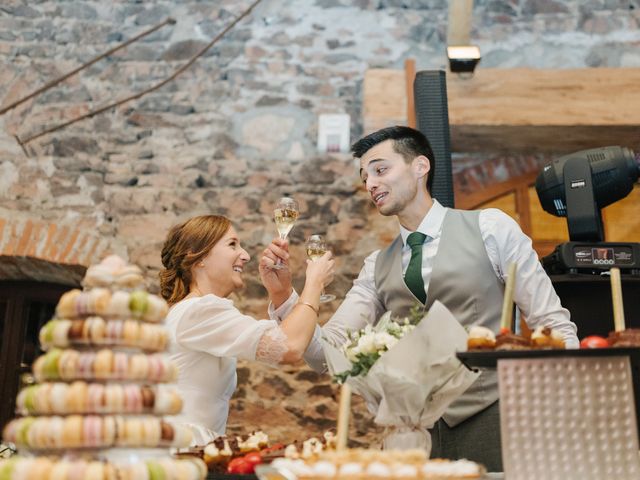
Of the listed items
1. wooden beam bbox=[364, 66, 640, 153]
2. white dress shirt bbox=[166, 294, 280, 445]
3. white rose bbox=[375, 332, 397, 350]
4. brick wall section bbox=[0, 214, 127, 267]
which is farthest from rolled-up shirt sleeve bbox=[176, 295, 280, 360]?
wooden beam bbox=[364, 66, 640, 153]

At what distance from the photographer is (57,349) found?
1.11 metres

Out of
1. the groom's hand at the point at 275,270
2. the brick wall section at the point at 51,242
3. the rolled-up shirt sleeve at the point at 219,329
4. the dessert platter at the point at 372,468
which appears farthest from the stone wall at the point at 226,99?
the dessert platter at the point at 372,468

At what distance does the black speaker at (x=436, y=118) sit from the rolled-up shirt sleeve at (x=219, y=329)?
1.67 meters

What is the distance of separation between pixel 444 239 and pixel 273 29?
116 inches

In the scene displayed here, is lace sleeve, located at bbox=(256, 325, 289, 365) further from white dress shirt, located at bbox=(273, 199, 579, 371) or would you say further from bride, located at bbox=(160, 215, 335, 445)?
white dress shirt, located at bbox=(273, 199, 579, 371)

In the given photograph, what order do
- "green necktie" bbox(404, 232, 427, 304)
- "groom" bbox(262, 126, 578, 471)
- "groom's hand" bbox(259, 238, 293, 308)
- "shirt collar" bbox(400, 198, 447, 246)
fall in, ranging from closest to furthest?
1. "groom" bbox(262, 126, 578, 471)
2. "green necktie" bbox(404, 232, 427, 304)
3. "shirt collar" bbox(400, 198, 447, 246)
4. "groom's hand" bbox(259, 238, 293, 308)

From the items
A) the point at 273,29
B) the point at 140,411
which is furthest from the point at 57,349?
the point at 273,29

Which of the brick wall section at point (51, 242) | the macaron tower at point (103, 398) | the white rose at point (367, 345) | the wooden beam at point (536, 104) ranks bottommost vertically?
the macaron tower at point (103, 398)

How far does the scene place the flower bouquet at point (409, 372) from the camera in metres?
1.44

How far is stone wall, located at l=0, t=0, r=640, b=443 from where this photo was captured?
4.46m

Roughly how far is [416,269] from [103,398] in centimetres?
135

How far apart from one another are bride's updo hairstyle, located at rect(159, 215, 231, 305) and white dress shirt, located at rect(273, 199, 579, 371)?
0.35 metres

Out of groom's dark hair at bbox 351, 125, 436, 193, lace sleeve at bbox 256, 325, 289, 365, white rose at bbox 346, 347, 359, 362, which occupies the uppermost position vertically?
groom's dark hair at bbox 351, 125, 436, 193

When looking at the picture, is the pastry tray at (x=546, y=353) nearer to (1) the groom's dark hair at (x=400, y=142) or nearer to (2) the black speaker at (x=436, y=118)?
(1) the groom's dark hair at (x=400, y=142)
